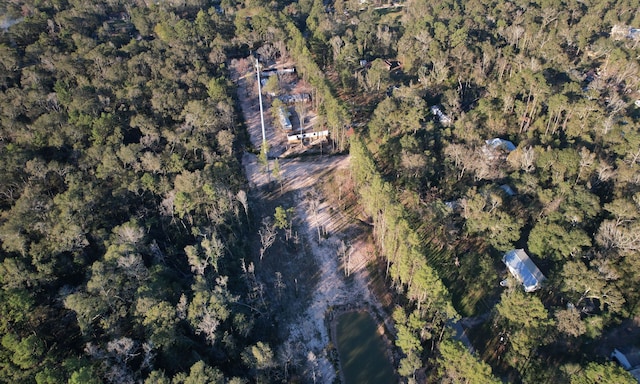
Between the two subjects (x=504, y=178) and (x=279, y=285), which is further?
(x=504, y=178)

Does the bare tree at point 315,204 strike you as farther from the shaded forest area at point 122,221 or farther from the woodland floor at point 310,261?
the shaded forest area at point 122,221

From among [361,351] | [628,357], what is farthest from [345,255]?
[628,357]

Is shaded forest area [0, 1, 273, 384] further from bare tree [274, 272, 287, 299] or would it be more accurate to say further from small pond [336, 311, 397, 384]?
small pond [336, 311, 397, 384]

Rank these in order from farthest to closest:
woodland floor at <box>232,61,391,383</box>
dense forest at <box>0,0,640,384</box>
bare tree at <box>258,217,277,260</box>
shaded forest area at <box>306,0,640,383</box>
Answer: bare tree at <box>258,217,277,260</box>
woodland floor at <box>232,61,391,383</box>
shaded forest area at <box>306,0,640,383</box>
dense forest at <box>0,0,640,384</box>

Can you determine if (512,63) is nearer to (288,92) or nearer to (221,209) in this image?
(288,92)

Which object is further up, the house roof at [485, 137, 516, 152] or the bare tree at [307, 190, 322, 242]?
the house roof at [485, 137, 516, 152]

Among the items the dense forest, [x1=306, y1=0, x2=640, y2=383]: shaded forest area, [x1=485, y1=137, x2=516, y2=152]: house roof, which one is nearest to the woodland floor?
the dense forest

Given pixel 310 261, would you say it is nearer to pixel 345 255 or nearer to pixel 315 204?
pixel 345 255
